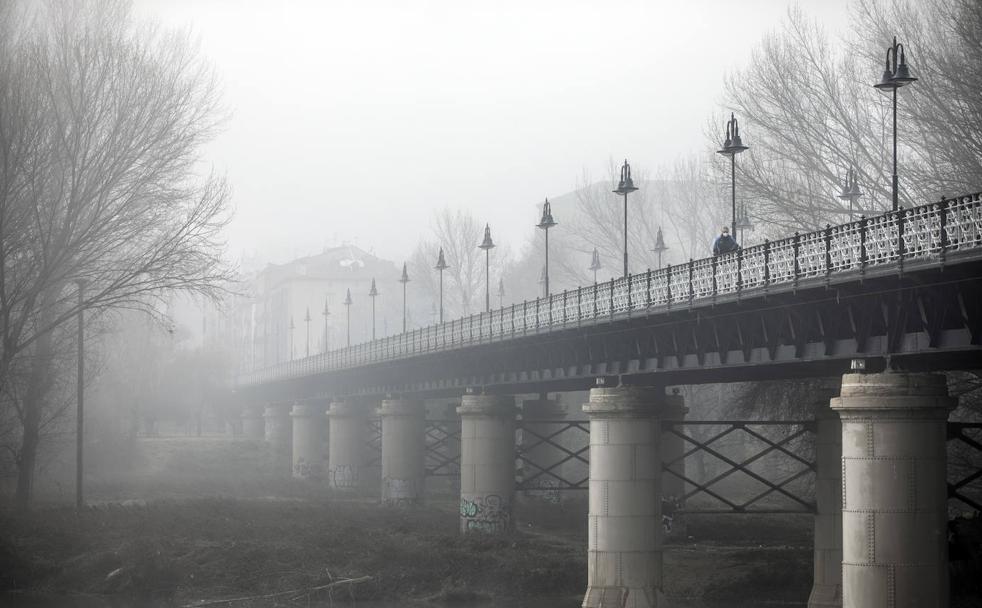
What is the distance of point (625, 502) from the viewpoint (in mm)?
40656

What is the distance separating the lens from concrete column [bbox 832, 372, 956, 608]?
29062mm

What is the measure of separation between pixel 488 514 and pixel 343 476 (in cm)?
3330

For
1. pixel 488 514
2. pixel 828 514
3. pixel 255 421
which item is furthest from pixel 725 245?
pixel 255 421

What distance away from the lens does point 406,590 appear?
46.8 m

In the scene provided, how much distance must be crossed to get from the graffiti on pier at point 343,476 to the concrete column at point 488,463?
104ft

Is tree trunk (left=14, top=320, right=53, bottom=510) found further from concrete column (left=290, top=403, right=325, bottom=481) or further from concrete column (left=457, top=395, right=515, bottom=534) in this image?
concrete column (left=290, top=403, right=325, bottom=481)

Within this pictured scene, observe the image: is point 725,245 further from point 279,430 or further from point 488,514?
point 279,430

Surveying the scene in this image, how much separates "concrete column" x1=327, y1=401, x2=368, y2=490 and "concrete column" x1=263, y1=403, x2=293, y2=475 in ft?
85.6

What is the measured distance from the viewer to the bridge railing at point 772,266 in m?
27.0

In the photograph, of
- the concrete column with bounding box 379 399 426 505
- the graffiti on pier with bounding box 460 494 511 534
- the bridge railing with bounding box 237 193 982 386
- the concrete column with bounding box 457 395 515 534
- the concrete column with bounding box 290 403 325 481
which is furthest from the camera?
the concrete column with bounding box 290 403 325 481

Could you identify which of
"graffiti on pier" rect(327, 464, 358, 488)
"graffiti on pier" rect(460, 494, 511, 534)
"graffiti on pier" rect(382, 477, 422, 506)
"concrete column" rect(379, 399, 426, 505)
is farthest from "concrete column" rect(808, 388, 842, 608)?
"graffiti on pier" rect(327, 464, 358, 488)

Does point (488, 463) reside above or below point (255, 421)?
above

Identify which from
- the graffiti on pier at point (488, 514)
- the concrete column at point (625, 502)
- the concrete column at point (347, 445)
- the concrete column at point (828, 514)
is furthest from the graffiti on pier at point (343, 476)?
the concrete column at point (828, 514)

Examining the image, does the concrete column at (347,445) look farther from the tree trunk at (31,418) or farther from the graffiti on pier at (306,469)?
the tree trunk at (31,418)
